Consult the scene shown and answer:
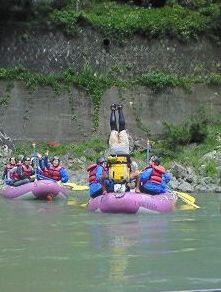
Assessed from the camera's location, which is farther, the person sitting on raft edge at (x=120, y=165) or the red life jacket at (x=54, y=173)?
the red life jacket at (x=54, y=173)

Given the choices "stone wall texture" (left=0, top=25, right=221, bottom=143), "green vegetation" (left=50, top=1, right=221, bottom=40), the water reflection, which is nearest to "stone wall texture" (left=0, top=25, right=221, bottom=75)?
"stone wall texture" (left=0, top=25, right=221, bottom=143)

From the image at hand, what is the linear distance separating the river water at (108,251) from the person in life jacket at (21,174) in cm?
334

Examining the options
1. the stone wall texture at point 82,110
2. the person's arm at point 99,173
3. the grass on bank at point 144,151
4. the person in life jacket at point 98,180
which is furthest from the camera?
the stone wall texture at point 82,110

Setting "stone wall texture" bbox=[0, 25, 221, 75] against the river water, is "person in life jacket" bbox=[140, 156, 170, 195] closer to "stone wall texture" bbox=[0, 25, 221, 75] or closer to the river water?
the river water

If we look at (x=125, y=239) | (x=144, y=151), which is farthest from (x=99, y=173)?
(x=144, y=151)

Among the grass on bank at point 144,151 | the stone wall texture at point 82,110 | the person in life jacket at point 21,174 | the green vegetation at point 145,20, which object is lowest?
the person in life jacket at point 21,174

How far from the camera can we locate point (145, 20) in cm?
Answer: 2500

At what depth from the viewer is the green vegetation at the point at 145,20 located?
24641mm

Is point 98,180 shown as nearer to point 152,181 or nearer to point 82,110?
point 152,181

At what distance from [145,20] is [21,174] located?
32.6 feet

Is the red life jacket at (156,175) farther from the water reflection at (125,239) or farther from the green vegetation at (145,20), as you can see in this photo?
the green vegetation at (145,20)

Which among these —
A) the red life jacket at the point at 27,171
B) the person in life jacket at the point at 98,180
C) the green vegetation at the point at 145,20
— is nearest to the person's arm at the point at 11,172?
the red life jacket at the point at 27,171

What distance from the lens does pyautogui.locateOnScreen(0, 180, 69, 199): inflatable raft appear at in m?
16.5

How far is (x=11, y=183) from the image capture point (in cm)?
1755
